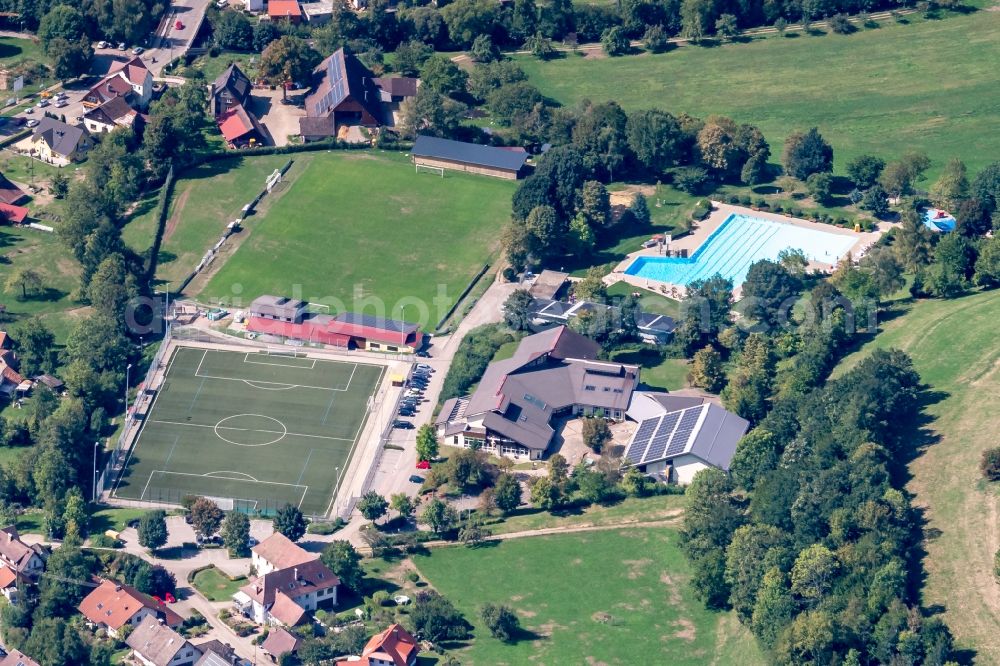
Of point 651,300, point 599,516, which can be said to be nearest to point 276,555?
point 599,516

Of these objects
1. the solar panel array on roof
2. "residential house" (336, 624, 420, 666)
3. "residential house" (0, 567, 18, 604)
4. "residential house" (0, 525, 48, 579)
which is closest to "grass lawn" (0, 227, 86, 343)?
"residential house" (0, 525, 48, 579)

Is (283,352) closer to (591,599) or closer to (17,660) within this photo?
(591,599)

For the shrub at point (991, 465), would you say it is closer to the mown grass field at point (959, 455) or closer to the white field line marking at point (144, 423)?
the mown grass field at point (959, 455)

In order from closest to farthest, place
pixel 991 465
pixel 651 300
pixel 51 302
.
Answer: pixel 991 465 → pixel 651 300 → pixel 51 302

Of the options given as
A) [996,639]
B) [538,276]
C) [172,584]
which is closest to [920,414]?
[996,639]

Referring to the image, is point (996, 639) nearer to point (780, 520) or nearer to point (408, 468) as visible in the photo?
point (780, 520)

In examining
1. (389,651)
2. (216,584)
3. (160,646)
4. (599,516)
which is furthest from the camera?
(599,516)
